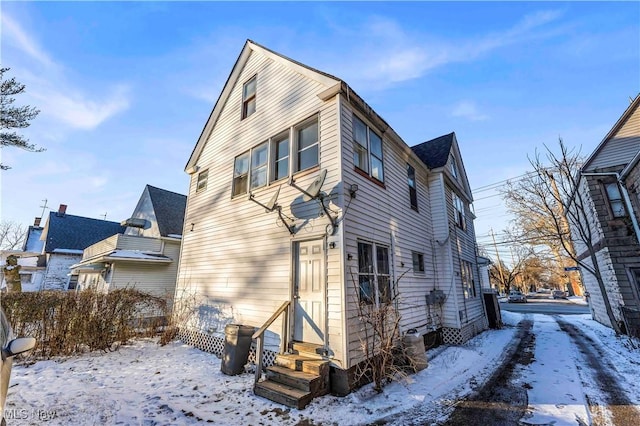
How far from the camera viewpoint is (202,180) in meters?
10.5

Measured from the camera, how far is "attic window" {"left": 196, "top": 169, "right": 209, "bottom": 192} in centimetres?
1029

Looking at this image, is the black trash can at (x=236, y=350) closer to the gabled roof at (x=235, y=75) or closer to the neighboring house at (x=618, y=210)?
the gabled roof at (x=235, y=75)

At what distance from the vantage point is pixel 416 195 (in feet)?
31.9

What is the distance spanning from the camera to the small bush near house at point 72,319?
273 inches

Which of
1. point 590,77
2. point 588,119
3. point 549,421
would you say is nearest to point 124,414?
point 549,421

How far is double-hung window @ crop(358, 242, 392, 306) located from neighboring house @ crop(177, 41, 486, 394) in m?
0.04

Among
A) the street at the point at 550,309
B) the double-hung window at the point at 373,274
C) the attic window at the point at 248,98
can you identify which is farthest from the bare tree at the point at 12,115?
the street at the point at 550,309

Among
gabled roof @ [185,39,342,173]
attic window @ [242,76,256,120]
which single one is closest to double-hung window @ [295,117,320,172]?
gabled roof @ [185,39,342,173]

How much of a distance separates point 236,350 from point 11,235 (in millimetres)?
55095

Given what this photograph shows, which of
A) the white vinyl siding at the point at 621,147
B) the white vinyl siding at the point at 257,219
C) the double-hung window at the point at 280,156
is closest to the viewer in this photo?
the white vinyl siding at the point at 257,219

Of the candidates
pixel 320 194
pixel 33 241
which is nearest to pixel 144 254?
pixel 320 194

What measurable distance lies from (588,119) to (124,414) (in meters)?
18.7

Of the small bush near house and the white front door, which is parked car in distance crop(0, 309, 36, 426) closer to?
the white front door

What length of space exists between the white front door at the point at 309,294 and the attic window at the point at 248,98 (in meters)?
5.56
